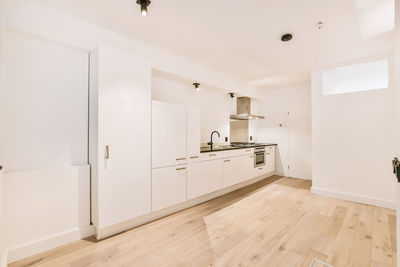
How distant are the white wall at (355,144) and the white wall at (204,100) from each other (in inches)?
73.9

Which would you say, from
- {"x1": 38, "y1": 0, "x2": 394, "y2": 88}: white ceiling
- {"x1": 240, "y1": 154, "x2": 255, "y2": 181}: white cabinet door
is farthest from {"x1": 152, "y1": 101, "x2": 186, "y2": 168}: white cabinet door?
{"x1": 240, "y1": 154, "x2": 255, "y2": 181}: white cabinet door

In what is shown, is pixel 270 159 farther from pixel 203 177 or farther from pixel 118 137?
pixel 118 137

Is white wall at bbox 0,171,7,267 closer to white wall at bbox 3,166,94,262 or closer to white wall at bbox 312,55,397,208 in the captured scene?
white wall at bbox 3,166,94,262

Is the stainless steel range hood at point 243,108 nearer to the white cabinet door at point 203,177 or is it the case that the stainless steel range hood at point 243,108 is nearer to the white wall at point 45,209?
the white cabinet door at point 203,177

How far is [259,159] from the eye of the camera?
428cm

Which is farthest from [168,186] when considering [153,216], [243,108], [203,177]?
[243,108]

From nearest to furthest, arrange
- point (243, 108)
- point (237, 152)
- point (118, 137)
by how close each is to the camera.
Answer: point (118, 137), point (237, 152), point (243, 108)

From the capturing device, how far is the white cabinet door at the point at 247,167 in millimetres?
3751

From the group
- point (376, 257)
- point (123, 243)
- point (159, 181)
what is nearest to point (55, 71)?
point (159, 181)

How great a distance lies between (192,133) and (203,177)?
788 millimetres

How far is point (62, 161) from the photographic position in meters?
1.93

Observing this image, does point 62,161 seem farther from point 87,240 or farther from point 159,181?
point 159,181

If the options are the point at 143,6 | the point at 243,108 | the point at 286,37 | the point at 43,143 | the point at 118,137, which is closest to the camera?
the point at 143,6

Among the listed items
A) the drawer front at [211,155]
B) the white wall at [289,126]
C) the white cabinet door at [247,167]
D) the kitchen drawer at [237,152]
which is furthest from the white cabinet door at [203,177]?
the white wall at [289,126]
